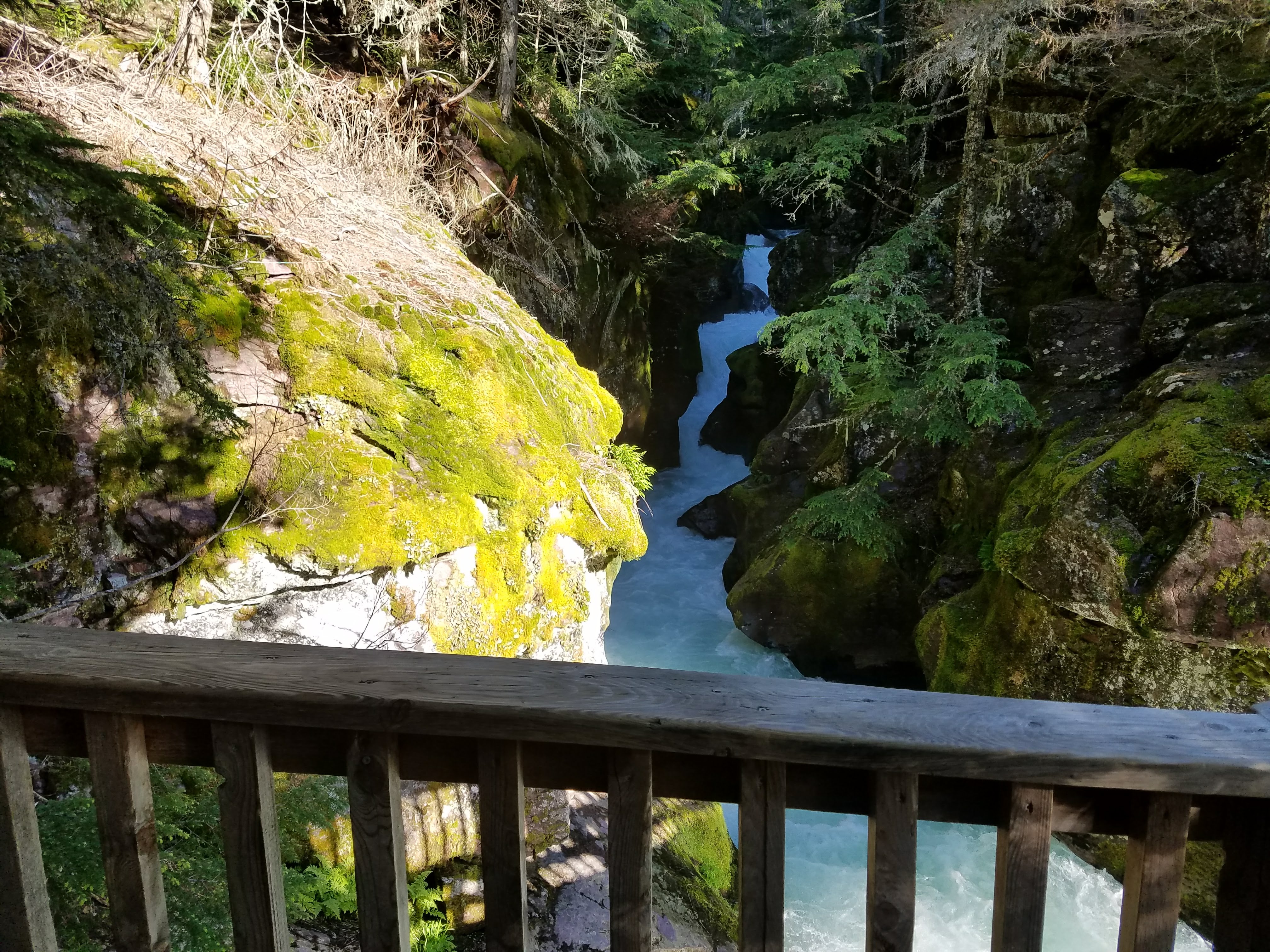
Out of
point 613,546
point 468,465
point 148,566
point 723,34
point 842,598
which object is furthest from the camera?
point 723,34

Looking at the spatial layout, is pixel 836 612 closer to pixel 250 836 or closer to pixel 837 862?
pixel 837 862

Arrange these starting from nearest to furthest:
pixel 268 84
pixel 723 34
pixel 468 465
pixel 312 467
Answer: pixel 312 467 < pixel 468 465 < pixel 268 84 < pixel 723 34

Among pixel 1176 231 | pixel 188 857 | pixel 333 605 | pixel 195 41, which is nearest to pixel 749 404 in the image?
pixel 1176 231

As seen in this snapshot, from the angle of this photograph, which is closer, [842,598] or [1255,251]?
[1255,251]

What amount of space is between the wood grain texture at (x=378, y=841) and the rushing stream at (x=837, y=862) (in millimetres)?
1744

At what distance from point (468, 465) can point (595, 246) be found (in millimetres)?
8677

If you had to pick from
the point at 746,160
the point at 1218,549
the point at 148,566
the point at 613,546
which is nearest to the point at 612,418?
the point at 613,546

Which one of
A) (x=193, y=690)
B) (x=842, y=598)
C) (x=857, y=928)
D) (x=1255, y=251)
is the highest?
(x=1255, y=251)

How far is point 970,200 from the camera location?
10.5 metres

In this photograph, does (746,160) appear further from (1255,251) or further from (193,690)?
(193,690)

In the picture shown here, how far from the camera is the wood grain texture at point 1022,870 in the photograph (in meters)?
1.14

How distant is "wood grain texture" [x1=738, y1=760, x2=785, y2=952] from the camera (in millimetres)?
1171

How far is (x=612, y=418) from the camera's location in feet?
21.1

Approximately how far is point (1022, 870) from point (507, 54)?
9.72 m
